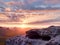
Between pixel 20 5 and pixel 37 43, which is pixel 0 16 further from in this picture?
pixel 37 43

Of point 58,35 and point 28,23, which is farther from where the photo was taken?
point 28,23

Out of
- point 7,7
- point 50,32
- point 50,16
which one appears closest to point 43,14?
point 50,16

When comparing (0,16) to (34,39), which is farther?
(0,16)

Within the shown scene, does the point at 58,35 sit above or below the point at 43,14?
below

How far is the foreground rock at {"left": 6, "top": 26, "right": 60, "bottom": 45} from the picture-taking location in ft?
3.99

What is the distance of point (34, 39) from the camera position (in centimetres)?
126

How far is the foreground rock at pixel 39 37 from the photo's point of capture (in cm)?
121

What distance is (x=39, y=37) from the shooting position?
4.14ft

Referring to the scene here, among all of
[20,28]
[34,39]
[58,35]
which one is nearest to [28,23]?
[20,28]

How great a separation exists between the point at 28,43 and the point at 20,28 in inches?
6.9

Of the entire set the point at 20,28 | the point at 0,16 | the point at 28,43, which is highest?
the point at 0,16

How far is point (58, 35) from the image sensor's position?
122 centimetres

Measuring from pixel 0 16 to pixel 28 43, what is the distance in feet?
1.09

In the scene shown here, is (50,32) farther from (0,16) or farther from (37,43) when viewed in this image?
(0,16)
